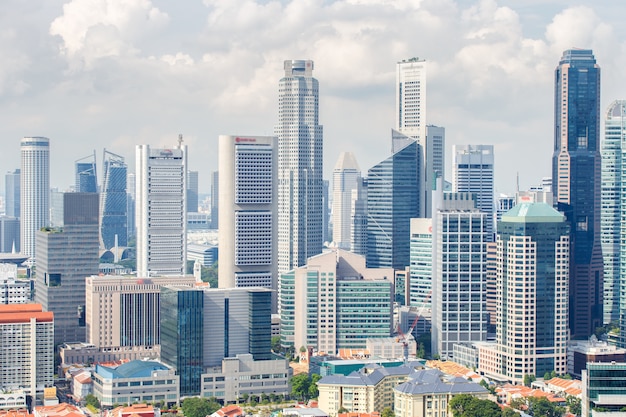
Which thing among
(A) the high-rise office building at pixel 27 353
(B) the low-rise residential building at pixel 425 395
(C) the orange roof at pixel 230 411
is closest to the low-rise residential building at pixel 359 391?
(B) the low-rise residential building at pixel 425 395

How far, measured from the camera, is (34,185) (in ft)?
408

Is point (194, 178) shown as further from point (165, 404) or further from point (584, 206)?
point (165, 404)

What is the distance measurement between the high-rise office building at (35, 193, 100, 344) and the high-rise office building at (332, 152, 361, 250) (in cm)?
5360

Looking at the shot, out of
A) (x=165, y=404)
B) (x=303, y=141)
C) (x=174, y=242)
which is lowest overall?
(x=165, y=404)

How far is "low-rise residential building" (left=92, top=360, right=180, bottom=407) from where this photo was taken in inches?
1989

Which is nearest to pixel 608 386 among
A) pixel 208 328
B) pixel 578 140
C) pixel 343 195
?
pixel 208 328

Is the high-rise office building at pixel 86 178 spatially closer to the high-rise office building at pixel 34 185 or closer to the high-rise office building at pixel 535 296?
the high-rise office building at pixel 34 185

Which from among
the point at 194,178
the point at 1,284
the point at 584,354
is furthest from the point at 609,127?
the point at 194,178

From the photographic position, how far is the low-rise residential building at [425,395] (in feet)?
148

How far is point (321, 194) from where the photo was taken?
84.6m

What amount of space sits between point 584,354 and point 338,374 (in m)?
12.4

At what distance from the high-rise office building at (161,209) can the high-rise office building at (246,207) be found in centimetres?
458

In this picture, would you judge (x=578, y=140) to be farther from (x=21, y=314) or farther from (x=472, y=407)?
(x=21, y=314)

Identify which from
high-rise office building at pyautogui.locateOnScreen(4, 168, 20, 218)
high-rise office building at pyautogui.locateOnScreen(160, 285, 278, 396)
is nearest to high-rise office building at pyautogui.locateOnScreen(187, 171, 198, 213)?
high-rise office building at pyautogui.locateOnScreen(4, 168, 20, 218)
